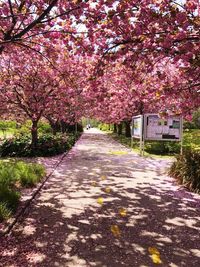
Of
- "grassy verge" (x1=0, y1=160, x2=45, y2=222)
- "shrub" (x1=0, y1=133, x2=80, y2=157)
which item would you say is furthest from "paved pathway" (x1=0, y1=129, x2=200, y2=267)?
"shrub" (x1=0, y1=133, x2=80, y2=157)

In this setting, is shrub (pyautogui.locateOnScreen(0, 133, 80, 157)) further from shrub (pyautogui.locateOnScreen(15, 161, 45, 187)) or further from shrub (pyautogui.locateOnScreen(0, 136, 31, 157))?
shrub (pyautogui.locateOnScreen(15, 161, 45, 187))

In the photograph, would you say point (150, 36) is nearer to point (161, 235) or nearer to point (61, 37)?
point (61, 37)

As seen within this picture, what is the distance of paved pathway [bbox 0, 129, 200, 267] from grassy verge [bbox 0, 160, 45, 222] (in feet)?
1.22

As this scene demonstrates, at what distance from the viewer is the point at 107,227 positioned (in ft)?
20.3

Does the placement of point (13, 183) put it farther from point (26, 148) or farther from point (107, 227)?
point (26, 148)

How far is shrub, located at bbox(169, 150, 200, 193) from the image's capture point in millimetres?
9633

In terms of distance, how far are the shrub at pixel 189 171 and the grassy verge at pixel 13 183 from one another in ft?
13.8

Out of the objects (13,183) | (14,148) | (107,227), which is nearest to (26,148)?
(14,148)

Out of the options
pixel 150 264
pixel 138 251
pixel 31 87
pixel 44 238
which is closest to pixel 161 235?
pixel 138 251

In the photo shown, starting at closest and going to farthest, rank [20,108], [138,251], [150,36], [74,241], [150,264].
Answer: [150,264], [138,251], [74,241], [150,36], [20,108]

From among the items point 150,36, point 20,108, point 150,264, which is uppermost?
point 150,36

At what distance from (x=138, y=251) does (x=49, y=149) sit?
43.5 ft

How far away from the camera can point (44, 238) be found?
5.57 m

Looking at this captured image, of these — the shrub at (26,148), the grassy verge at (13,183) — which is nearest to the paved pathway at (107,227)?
the grassy verge at (13,183)
